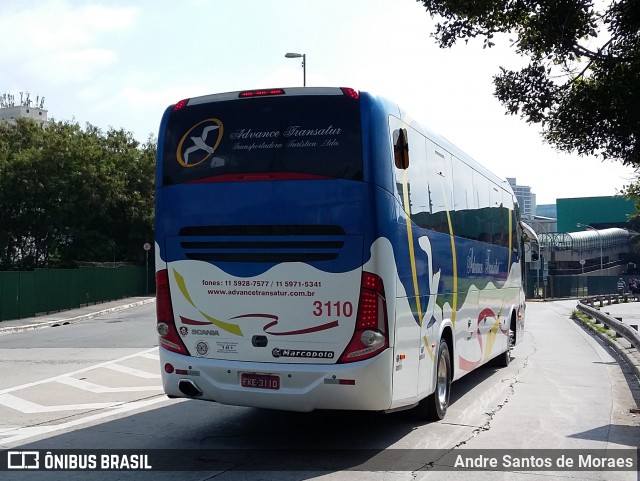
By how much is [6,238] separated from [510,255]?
121ft

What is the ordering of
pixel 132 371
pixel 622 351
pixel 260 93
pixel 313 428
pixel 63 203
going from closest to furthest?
pixel 260 93 → pixel 313 428 → pixel 132 371 → pixel 622 351 → pixel 63 203

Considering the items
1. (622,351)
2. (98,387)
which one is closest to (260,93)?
(98,387)

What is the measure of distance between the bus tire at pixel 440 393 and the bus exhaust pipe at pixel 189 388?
9.63 ft

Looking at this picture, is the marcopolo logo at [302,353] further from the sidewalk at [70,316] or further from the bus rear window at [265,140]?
the sidewalk at [70,316]

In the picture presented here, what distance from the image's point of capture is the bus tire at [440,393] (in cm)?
969

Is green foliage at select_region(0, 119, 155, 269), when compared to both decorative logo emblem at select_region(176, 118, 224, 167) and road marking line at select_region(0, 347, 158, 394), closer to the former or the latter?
road marking line at select_region(0, 347, 158, 394)

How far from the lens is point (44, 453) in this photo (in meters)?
7.86

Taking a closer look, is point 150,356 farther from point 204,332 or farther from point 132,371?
point 204,332

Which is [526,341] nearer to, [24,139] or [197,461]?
[197,461]

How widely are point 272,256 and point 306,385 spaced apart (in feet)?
4.43

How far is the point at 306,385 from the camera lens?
782 cm

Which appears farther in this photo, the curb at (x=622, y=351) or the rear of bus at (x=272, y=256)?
the curb at (x=622, y=351)

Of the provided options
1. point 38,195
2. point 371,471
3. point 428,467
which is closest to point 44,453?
point 371,471

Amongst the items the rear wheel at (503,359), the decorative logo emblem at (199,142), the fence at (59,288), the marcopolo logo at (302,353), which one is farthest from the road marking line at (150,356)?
the fence at (59,288)
